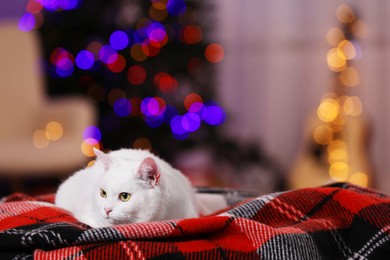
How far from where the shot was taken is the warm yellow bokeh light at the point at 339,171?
11.6ft

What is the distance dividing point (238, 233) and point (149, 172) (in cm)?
22

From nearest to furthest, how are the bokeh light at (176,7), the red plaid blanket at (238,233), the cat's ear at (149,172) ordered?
the red plaid blanket at (238,233), the cat's ear at (149,172), the bokeh light at (176,7)

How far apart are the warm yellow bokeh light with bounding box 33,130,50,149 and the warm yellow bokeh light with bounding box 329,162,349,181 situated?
1483mm

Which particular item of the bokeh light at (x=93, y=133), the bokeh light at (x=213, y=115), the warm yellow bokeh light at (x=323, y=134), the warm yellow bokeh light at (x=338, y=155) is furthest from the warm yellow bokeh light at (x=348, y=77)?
the bokeh light at (x=93, y=133)

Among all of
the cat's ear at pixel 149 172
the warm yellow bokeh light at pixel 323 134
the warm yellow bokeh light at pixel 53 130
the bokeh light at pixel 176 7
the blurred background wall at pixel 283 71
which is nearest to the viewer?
the cat's ear at pixel 149 172

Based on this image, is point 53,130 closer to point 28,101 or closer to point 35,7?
point 28,101

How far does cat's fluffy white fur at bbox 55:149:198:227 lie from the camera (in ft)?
3.70

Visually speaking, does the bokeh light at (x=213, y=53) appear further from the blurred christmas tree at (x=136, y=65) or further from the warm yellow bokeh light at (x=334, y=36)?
the warm yellow bokeh light at (x=334, y=36)

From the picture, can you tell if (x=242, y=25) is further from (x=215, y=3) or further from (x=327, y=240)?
(x=327, y=240)

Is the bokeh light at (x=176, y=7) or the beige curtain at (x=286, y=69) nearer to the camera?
the bokeh light at (x=176, y=7)

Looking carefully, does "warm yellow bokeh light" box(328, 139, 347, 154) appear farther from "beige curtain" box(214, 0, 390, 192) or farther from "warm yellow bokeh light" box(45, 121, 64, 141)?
"warm yellow bokeh light" box(45, 121, 64, 141)

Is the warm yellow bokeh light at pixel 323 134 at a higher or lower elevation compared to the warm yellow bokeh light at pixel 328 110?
lower

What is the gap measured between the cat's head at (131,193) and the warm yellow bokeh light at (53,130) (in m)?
2.66

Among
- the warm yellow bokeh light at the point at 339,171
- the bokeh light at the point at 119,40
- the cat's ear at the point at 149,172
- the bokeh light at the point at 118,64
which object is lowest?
the warm yellow bokeh light at the point at 339,171
